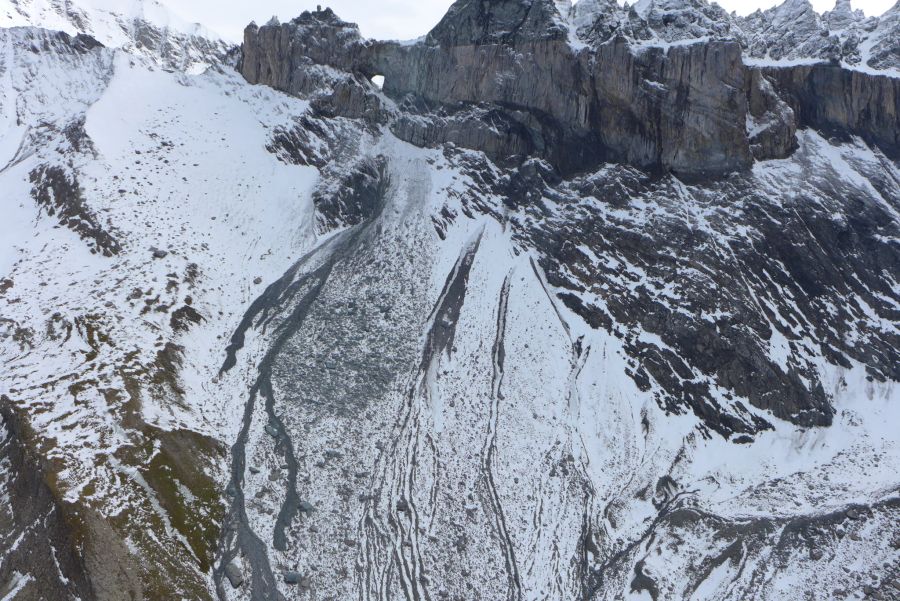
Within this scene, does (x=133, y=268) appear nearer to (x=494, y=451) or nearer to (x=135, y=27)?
(x=494, y=451)

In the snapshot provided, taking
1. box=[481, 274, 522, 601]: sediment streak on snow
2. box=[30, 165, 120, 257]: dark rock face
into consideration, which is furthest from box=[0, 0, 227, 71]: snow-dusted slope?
box=[481, 274, 522, 601]: sediment streak on snow

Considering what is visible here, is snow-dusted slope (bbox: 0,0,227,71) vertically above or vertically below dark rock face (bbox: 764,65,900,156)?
above

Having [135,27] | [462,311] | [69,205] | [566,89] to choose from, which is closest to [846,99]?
[566,89]

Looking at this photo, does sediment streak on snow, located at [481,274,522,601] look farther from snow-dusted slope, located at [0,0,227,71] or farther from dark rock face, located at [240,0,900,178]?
snow-dusted slope, located at [0,0,227,71]

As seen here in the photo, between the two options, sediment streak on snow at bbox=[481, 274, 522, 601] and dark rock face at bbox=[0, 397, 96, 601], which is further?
sediment streak on snow at bbox=[481, 274, 522, 601]

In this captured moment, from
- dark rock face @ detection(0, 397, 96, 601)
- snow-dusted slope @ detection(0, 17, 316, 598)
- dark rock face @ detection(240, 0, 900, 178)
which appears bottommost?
dark rock face @ detection(0, 397, 96, 601)

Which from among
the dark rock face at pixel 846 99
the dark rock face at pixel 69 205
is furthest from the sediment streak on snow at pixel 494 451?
the dark rock face at pixel 846 99
